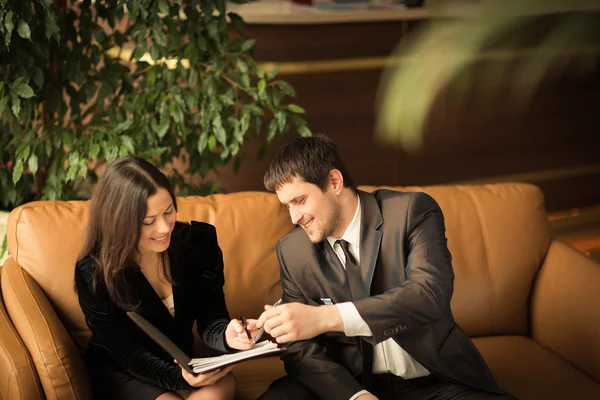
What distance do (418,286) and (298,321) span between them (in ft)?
1.09

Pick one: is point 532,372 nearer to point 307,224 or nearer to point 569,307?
point 569,307

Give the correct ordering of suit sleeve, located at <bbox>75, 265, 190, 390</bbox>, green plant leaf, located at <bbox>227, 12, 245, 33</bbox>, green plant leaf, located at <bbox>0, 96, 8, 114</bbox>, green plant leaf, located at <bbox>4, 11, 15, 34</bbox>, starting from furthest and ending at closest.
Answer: green plant leaf, located at <bbox>227, 12, 245, 33</bbox> < green plant leaf, located at <bbox>0, 96, 8, 114</bbox> < green plant leaf, located at <bbox>4, 11, 15, 34</bbox> < suit sleeve, located at <bbox>75, 265, 190, 390</bbox>

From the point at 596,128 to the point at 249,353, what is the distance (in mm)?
3654

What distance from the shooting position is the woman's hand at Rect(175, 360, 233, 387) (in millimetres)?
1986

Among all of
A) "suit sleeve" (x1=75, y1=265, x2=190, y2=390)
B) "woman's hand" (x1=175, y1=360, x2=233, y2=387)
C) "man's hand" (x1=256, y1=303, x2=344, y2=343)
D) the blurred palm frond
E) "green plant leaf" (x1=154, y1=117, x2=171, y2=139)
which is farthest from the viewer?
"green plant leaf" (x1=154, y1=117, x2=171, y2=139)

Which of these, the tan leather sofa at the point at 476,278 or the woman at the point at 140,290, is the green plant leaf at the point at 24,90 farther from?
the woman at the point at 140,290

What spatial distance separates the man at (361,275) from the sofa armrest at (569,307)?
0.49m

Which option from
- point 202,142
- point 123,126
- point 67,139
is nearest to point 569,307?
point 202,142

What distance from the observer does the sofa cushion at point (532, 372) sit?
Result: 2.30m

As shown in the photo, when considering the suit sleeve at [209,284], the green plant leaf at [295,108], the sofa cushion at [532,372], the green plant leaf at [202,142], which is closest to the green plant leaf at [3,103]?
the green plant leaf at [202,142]

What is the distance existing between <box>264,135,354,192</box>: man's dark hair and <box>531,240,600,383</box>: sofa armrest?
966 mm

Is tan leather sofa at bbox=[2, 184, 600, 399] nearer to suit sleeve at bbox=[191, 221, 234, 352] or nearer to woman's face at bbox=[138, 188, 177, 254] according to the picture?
suit sleeve at bbox=[191, 221, 234, 352]

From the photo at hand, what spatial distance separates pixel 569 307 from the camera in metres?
2.53

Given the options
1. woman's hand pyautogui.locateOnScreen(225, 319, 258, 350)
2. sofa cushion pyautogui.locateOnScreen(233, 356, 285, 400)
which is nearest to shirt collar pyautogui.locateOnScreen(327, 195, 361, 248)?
woman's hand pyautogui.locateOnScreen(225, 319, 258, 350)
